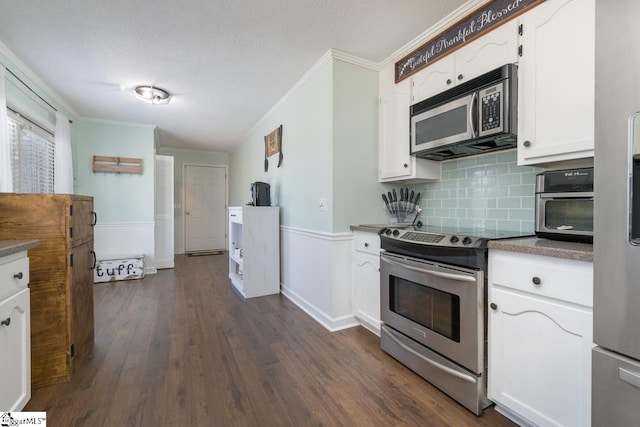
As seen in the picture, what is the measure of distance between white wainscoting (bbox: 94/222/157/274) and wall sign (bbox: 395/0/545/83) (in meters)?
4.38

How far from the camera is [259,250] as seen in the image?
3.45m

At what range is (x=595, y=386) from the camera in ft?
3.22

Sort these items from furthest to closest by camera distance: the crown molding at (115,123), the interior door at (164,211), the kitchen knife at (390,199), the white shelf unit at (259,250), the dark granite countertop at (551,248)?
1. the interior door at (164,211)
2. the crown molding at (115,123)
3. the white shelf unit at (259,250)
4. the kitchen knife at (390,199)
5. the dark granite countertop at (551,248)

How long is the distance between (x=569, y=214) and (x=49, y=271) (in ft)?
9.63

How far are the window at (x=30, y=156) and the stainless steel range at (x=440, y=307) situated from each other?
141 inches

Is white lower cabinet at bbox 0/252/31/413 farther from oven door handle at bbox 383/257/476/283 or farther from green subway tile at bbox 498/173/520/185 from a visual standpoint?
green subway tile at bbox 498/173/520/185

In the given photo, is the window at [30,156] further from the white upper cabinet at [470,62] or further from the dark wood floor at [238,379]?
the white upper cabinet at [470,62]

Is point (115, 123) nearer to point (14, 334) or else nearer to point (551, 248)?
point (14, 334)

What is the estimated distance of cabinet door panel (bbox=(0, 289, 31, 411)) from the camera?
4.33ft

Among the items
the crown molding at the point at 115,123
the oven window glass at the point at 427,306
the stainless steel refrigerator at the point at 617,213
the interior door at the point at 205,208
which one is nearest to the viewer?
the stainless steel refrigerator at the point at 617,213

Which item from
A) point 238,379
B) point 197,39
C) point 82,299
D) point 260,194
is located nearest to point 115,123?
point 260,194

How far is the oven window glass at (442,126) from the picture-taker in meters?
1.92

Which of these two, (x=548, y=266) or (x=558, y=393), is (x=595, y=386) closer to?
(x=558, y=393)

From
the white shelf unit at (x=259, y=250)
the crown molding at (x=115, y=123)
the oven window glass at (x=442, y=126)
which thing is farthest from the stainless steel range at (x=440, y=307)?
the crown molding at (x=115, y=123)
